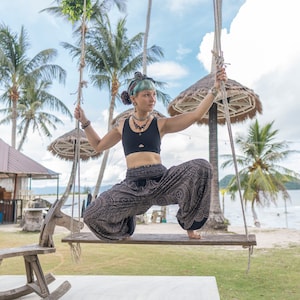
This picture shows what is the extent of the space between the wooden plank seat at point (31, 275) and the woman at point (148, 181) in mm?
503

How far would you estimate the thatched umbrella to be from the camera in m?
8.22

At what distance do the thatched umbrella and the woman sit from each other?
5.98m

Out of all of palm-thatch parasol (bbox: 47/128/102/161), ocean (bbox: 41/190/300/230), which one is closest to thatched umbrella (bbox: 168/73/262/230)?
ocean (bbox: 41/190/300/230)

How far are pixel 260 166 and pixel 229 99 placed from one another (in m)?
6.55

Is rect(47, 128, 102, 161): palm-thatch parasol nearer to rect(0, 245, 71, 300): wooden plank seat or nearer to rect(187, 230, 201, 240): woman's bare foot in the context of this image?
rect(0, 245, 71, 300): wooden plank seat

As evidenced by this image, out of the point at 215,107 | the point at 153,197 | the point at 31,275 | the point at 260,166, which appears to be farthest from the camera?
the point at 260,166

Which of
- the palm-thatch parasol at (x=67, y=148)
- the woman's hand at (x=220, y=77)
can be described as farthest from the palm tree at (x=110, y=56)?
the woman's hand at (x=220, y=77)

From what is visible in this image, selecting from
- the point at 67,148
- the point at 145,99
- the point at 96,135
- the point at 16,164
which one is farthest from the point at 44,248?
the point at 67,148

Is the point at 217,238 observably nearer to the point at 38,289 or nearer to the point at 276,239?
the point at 38,289

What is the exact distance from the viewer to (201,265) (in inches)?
199

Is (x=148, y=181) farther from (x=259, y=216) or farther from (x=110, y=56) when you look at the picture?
(x=259, y=216)

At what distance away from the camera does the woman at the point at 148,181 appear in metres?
2.10

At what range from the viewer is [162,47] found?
44.2ft

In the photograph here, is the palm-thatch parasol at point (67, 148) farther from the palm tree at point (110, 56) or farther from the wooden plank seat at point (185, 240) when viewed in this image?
the wooden plank seat at point (185, 240)
